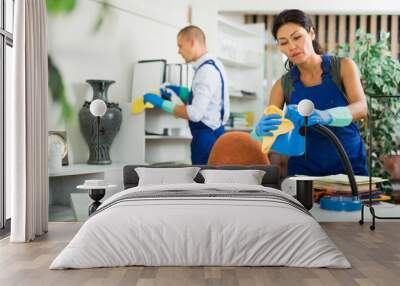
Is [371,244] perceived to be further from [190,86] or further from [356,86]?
[190,86]

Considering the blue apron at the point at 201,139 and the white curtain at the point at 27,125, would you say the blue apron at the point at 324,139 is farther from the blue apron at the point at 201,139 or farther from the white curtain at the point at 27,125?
the white curtain at the point at 27,125

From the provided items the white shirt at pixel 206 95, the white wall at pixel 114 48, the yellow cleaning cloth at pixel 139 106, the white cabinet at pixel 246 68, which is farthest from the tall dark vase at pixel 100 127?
the white cabinet at pixel 246 68

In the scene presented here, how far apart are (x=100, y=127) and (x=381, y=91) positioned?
3.25 meters

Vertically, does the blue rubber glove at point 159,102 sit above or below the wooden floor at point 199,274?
above

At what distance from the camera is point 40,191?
16.6 feet

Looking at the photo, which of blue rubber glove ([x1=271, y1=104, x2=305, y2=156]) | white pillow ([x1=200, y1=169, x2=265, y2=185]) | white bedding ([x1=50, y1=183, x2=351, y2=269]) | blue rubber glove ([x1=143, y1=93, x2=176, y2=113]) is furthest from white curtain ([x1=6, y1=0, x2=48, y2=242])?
blue rubber glove ([x1=271, y1=104, x2=305, y2=156])

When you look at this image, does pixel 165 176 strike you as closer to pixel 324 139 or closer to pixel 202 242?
pixel 324 139

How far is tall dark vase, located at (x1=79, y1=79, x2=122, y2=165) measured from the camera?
6250mm

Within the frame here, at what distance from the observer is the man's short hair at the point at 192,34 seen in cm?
667

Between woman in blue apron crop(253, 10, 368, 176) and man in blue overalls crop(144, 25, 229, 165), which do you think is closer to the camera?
woman in blue apron crop(253, 10, 368, 176)

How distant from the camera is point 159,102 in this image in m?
6.54

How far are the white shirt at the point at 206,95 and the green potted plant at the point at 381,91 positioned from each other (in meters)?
1.70

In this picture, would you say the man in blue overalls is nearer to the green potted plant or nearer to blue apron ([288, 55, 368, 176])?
blue apron ([288, 55, 368, 176])

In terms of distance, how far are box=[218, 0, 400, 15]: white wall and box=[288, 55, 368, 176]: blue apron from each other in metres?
1.77
